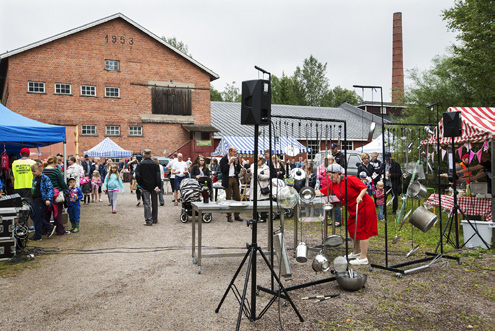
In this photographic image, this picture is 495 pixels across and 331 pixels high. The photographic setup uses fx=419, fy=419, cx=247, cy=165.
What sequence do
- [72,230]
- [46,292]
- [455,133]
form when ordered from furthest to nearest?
[72,230] → [455,133] → [46,292]

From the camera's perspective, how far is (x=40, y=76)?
30.3 metres

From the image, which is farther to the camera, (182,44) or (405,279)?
(182,44)

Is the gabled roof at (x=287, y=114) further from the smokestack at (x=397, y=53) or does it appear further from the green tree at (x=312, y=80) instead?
the green tree at (x=312, y=80)

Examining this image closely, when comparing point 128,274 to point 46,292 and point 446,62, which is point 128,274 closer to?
point 46,292

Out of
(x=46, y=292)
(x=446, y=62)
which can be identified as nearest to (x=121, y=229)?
(x=46, y=292)

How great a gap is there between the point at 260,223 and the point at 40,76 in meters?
25.6

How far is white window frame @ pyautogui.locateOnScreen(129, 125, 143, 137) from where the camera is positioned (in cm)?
3297

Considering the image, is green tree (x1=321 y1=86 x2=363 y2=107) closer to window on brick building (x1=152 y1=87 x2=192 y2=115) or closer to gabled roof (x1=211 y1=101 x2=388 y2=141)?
gabled roof (x1=211 y1=101 x2=388 y2=141)

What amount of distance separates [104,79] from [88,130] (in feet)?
→ 13.5

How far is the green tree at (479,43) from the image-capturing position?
1573cm

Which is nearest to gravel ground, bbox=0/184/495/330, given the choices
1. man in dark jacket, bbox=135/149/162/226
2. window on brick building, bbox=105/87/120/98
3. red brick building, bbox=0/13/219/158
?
man in dark jacket, bbox=135/149/162/226

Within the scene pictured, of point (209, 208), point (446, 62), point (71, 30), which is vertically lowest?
point (209, 208)

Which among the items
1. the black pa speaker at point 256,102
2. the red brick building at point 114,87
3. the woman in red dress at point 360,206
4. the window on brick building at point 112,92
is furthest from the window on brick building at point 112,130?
the black pa speaker at point 256,102

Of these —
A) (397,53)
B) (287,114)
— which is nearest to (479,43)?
(287,114)
